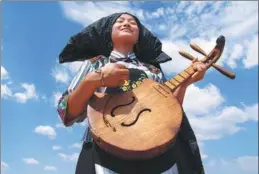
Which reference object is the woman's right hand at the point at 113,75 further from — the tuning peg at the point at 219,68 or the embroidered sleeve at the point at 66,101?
the tuning peg at the point at 219,68

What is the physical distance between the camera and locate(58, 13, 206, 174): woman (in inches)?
81.0

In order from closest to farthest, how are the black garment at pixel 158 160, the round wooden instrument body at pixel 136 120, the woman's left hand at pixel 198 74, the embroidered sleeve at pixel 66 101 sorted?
the round wooden instrument body at pixel 136 120
the black garment at pixel 158 160
the embroidered sleeve at pixel 66 101
the woman's left hand at pixel 198 74

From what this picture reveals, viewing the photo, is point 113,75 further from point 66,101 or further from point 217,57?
point 217,57

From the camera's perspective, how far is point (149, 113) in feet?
6.86

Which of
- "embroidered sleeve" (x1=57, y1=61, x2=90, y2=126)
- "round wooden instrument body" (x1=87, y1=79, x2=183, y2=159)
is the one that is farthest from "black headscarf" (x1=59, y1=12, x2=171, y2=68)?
"round wooden instrument body" (x1=87, y1=79, x2=183, y2=159)

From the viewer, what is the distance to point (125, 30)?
8.76 ft

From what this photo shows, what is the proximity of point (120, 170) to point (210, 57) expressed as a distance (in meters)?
0.98

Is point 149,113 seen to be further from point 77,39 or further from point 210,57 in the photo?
point 77,39

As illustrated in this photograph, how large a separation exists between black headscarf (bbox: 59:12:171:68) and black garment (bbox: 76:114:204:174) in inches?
25.4

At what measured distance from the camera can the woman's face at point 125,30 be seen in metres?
2.65

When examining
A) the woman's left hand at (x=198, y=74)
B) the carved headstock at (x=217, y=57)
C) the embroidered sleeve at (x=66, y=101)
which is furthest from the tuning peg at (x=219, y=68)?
the embroidered sleeve at (x=66, y=101)

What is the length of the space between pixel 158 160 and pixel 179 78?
0.58 m

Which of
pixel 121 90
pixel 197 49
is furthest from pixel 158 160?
pixel 197 49

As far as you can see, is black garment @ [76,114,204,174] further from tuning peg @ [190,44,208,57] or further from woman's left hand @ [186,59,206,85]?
tuning peg @ [190,44,208,57]
